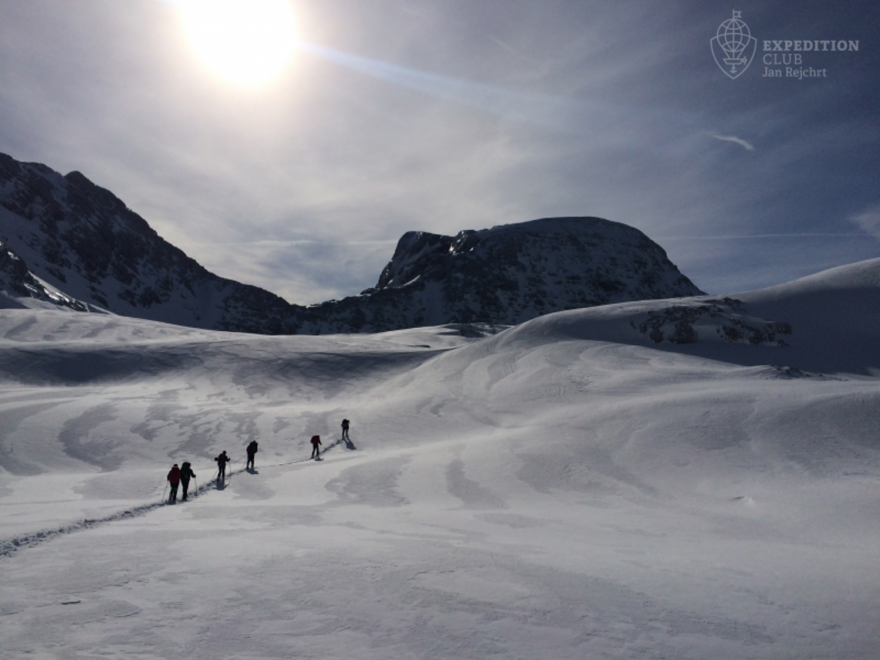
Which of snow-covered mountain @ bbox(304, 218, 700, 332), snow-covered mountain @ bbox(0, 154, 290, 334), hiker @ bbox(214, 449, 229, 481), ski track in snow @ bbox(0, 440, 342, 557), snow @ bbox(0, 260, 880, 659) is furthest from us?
snow-covered mountain @ bbox(0, 154, 290, 334)

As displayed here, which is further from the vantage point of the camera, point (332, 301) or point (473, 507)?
point (332, 301)

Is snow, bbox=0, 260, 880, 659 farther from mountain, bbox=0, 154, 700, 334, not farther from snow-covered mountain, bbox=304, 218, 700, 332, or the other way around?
mountain, bbox=0, 154, 700, 334

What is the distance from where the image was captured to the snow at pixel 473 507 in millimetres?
5430

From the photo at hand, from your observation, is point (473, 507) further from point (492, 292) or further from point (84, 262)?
point (84, 262)

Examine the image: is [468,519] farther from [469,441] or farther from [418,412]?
[418,412]

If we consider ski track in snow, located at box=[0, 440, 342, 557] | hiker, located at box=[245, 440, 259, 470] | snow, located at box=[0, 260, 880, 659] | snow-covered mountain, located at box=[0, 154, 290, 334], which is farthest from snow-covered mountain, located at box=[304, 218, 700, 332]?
ski track in snow, located at box=[0, 440, 342, 557]

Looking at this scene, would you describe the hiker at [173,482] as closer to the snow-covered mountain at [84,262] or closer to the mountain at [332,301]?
the mountain at [332,301]

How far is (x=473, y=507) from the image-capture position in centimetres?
1403

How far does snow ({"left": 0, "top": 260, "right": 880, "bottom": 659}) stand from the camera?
17.8 feet

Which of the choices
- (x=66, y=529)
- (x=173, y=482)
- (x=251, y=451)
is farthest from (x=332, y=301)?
(x=66, y=529)

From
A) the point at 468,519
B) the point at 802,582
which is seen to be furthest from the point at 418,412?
the point at 802,582

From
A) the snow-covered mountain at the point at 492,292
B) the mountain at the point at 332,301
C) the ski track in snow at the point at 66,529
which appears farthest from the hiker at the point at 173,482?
the snow-covered mountain at the point at 492,292

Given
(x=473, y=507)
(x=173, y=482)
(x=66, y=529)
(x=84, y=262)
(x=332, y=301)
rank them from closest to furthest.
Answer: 1. (x=66, y=529)
2. (x=473, y=507)
3. (x=173, y=482)
4. (x=332, y=301)
5. (x=84, y=262)

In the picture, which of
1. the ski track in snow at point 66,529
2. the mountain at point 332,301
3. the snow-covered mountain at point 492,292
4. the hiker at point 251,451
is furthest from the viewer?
the mountain at point 332,301
